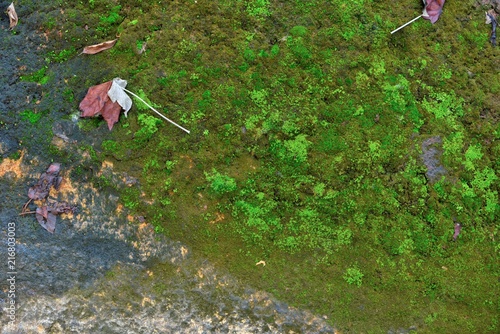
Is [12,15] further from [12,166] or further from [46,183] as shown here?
[46,183]

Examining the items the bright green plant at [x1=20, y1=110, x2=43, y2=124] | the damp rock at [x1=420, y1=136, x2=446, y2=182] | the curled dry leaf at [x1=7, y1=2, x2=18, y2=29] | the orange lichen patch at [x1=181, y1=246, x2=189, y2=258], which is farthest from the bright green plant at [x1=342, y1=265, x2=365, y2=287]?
the curled dry leaf at [x1=7, y1=2, x2=18, y2=29]

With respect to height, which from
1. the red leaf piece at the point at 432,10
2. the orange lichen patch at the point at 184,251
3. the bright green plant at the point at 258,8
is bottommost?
the orange lichen patch at the point at 184,251

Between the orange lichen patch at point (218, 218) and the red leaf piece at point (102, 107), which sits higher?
the red leaf piece at point (102, 107)

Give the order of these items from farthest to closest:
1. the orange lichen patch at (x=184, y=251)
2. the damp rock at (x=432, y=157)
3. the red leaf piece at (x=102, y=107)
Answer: the damp rock at (x=432, y=157)
the red leaf piece at (x=102, y=107)
the orange lichen patch at (x=184, y=251)

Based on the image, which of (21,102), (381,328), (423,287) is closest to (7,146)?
(21,102)

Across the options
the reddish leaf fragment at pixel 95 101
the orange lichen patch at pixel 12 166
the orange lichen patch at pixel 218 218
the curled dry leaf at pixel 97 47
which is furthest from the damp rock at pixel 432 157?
the orange lichen patch at pixel 12 166

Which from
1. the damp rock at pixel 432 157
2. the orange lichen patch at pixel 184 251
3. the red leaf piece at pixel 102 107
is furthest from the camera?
the damp rock at pixel 432 157

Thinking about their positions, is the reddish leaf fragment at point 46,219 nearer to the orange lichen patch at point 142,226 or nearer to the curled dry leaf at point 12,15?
the orange lichen patch at point 142,226
